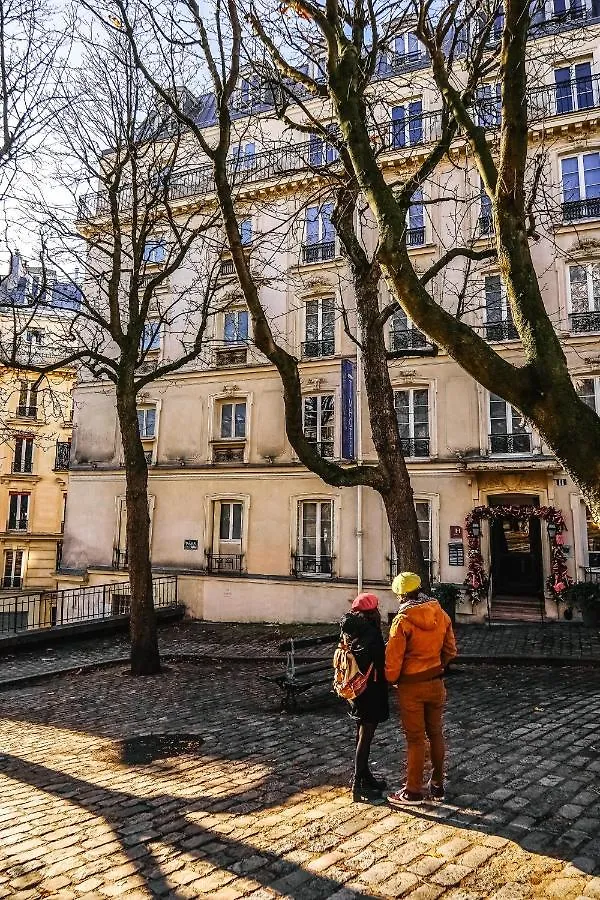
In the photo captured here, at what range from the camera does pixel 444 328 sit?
4922mm

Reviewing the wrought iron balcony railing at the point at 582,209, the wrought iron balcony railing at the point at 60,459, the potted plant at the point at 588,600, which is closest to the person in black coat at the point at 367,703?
the potted plant at the point at 588,600

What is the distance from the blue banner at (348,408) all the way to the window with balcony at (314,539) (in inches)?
81.2

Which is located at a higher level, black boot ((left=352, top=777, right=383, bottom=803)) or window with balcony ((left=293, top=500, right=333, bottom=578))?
window with balcony ((left=293, top=500, right=333, bottom=578))

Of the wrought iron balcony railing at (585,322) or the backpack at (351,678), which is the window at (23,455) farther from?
the backpack at (351,678)

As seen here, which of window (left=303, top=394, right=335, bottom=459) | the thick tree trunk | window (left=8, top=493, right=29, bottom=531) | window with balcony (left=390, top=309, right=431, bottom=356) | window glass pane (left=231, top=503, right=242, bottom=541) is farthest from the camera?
window (left=8, top=493, right=29, bottom=531)

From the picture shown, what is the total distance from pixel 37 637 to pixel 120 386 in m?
6.59

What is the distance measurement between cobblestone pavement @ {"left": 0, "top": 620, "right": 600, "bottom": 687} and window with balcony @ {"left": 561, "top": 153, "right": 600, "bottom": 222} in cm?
1134

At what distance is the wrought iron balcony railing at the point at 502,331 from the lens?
16625 millimetres

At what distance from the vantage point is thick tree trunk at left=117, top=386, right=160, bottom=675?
11273 mm

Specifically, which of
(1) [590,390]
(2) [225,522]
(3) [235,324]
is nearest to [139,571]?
(2) [225,522]

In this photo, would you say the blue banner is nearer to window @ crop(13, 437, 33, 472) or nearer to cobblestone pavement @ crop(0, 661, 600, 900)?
cobblestone pavement @ crop(0, 661, 600, 900)

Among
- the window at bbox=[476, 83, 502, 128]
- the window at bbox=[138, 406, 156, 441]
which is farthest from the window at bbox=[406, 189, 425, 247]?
the window at bbox=[138, 406, 156, 441]

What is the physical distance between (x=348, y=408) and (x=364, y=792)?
43.5 ft

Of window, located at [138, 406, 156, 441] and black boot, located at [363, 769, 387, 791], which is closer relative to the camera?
black boot, located at [363, 769, 387, 791]
